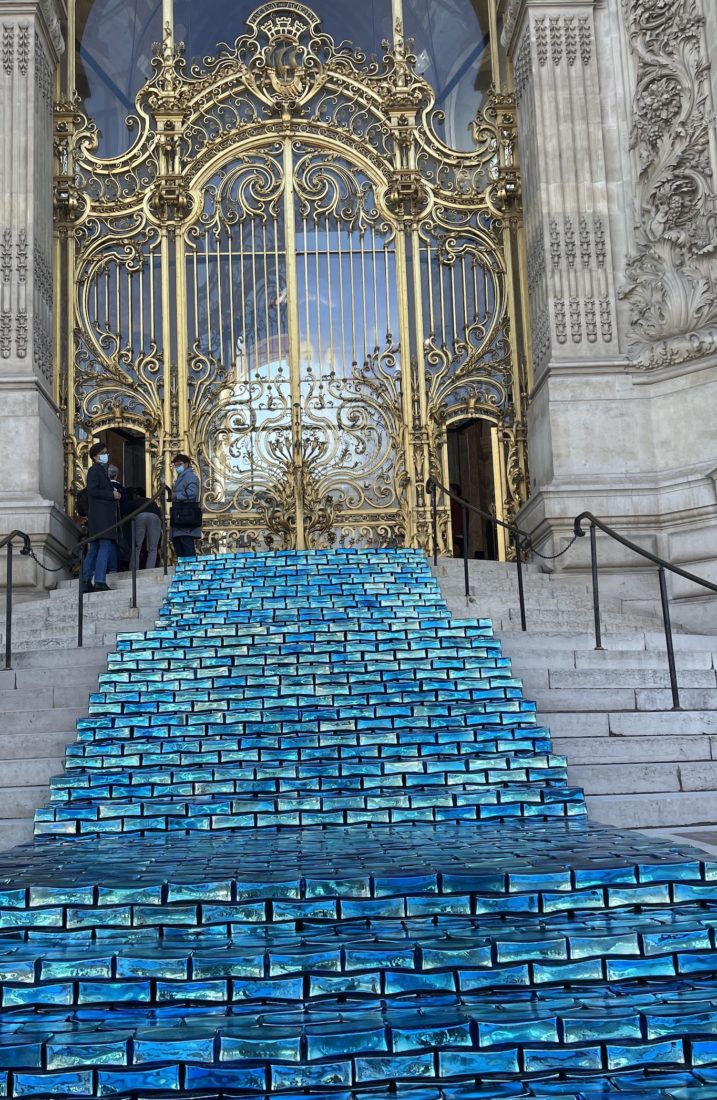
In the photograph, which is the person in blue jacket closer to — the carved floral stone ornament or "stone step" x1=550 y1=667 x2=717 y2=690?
the carved floral stone ornament

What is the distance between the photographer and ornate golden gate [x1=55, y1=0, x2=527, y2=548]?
642 inches

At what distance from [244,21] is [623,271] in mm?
6101

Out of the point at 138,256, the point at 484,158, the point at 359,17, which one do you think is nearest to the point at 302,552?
the point at 138,256

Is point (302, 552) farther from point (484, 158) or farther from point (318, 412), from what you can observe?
point (484, 158)

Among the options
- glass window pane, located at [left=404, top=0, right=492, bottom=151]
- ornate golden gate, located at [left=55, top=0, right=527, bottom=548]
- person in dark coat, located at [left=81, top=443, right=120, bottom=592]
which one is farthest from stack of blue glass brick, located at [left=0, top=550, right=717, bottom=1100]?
glass window pane, located at [left=404, top=0, right=492, bottom=151]

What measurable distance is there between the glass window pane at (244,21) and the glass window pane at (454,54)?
44cm

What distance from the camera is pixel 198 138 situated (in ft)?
56.2

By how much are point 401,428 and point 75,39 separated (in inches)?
252

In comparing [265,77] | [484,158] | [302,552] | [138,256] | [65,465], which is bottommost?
[302,552]

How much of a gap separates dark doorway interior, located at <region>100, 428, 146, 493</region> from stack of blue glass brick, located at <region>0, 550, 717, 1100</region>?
727 cm

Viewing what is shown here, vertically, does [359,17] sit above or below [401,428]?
above

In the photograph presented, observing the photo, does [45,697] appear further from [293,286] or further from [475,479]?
[293,286]

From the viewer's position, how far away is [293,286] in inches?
659

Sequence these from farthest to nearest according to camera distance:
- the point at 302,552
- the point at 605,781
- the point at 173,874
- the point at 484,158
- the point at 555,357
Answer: the point at 484,158
the point at 555,357
the point at 302,552
the point at 605,781
the point at 173,874
